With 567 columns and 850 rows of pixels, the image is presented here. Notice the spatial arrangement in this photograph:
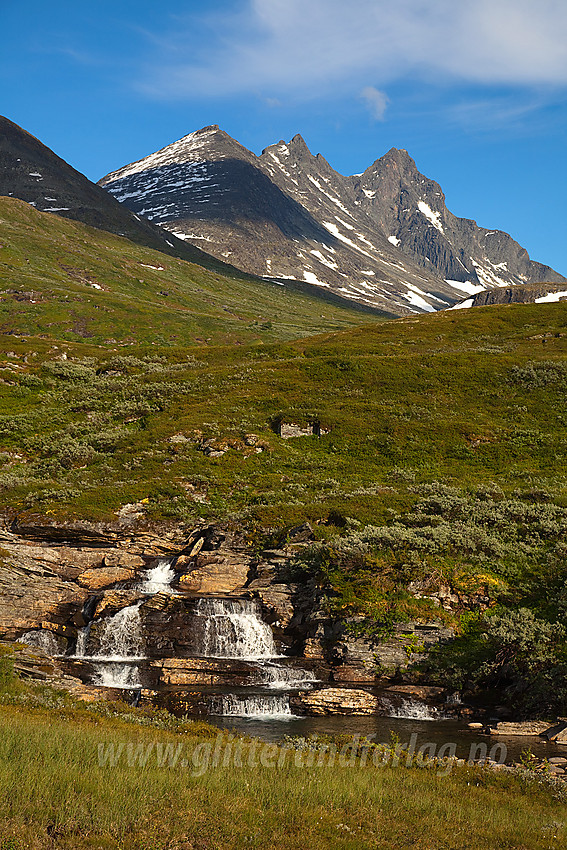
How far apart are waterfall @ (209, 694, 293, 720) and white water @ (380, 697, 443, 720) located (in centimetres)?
387

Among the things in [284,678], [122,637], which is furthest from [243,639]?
[122,637]

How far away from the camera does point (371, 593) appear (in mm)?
28516

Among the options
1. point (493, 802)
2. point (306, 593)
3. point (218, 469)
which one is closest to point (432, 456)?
point (218, 469)

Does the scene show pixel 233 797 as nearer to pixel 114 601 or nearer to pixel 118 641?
pixel 118 641

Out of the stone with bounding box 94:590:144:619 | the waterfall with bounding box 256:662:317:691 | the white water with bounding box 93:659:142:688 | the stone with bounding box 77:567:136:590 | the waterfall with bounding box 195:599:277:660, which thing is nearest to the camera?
the white water with bounding box 93:659:142:688

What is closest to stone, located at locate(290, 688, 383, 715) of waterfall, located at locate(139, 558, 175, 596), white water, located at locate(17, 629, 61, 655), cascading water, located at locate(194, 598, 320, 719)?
cascading water, located at locate(194, 598, 320, 719)

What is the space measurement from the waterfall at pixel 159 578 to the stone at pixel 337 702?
10.3m

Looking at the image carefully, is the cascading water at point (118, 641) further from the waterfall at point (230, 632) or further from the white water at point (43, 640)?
the waterfall at point (230, 632)

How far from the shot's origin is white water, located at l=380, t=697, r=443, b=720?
23.3 metres

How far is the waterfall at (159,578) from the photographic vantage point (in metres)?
31.8

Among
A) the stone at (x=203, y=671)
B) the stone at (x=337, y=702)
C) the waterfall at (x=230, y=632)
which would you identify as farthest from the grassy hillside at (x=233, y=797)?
the waterfall at (x=230, y=632)

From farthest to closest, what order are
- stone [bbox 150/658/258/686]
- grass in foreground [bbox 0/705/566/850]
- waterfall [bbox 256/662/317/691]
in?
waterfall [bbox 256/662/317/691] < stone [bbox 150/658/258/686] < grass in foreground [bbox 0/705/566/850]

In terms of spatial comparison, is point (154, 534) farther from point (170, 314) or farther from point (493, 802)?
point (170, 314)

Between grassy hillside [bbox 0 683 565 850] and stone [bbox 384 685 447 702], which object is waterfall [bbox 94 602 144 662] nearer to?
grassy hillside [bbox 0 683 565 850]
